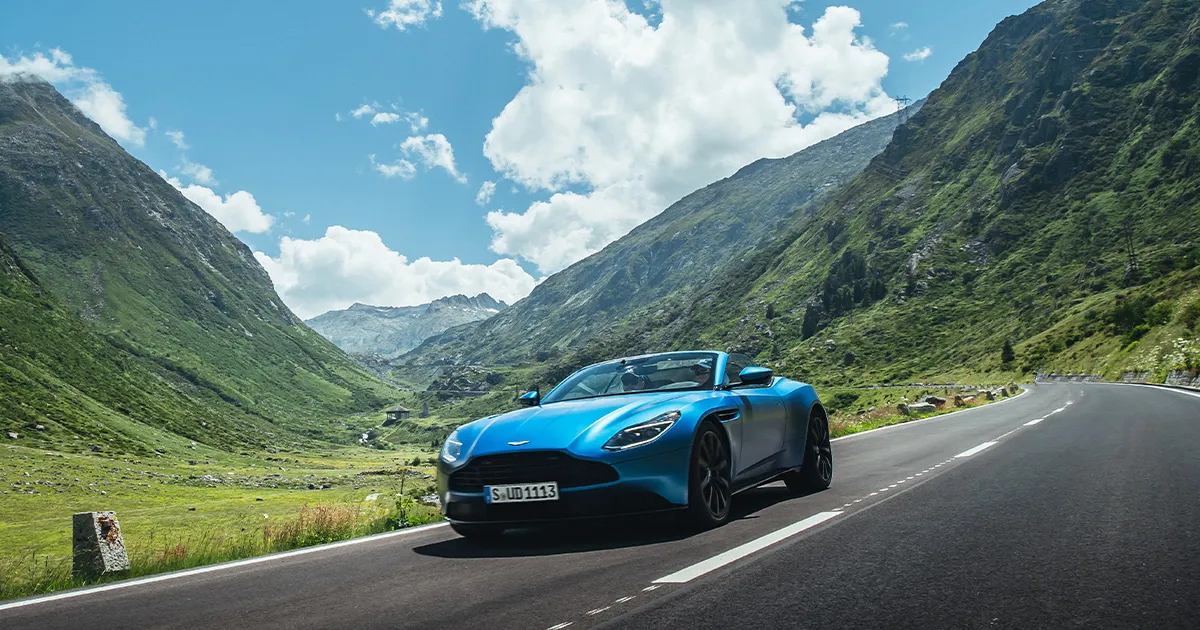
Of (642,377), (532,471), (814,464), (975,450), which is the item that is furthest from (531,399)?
(975,450)

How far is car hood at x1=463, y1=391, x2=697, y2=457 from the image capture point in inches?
249

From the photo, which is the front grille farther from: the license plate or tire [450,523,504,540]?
tire [450,523,504,540]

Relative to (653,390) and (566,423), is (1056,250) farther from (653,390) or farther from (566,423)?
(566,423)

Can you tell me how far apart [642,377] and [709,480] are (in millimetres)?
1656

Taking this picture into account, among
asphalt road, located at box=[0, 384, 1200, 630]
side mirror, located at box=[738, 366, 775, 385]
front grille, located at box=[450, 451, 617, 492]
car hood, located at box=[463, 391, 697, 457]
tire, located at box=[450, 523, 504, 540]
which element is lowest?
asphalt road, located at box=[0, 384, 1200, 630]

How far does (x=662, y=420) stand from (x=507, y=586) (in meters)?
2.08

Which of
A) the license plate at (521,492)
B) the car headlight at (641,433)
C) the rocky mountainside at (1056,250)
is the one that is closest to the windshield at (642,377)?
the car headlight at (641,433)

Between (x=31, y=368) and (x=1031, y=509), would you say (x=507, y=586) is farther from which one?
(x=31, y=368)

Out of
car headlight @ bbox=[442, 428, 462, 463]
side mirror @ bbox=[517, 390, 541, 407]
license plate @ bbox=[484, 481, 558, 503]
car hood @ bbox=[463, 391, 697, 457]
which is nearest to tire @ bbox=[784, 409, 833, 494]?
car hood @ bbox=[463, 391, 697, 457]

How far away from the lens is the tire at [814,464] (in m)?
9.06

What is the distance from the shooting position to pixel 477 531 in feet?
23.6

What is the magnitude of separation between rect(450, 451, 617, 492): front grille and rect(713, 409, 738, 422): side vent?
4.31 ft

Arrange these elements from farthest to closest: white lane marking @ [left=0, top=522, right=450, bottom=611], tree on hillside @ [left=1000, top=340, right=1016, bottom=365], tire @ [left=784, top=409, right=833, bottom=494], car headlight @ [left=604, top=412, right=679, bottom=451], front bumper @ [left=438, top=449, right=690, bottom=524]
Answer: tree on hillside @ [left=1000, top=340, right=1016, bottom=365] < tire @ [left=784, top=409, right=833, bottom=494] < car headlight @ [left=604, top=412, right=679, bottom=451] < front bumper @ [left=438, top=449, right=690, bottom=524] < white lane marking @ [left=0, top=522, right=450, bottom=611]

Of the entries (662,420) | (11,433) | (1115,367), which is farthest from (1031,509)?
(11,433)
